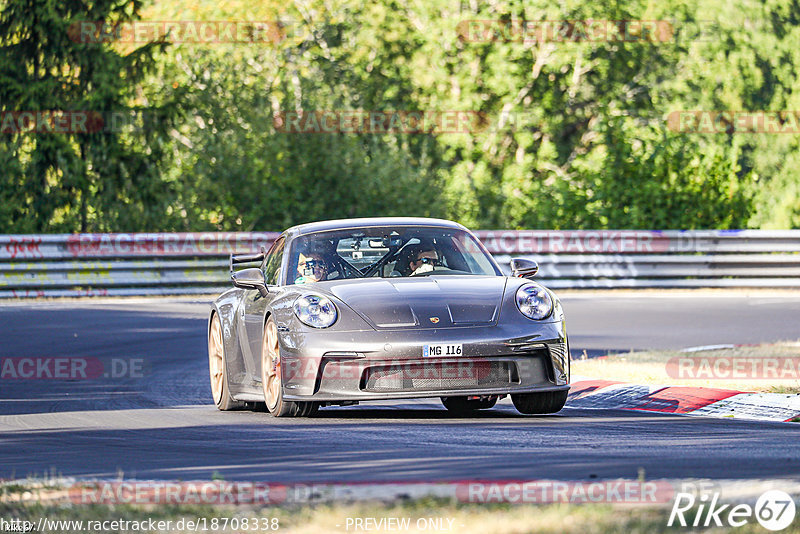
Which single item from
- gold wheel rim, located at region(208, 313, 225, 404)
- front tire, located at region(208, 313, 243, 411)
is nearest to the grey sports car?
front tire, located at region(208, 313, 243, 411)

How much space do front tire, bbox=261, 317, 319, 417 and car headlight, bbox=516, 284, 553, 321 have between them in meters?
1.51

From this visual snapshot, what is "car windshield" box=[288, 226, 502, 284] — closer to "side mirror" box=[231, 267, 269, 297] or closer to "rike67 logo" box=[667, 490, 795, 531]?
"side mirror" box=[231, 267, 269, 297]

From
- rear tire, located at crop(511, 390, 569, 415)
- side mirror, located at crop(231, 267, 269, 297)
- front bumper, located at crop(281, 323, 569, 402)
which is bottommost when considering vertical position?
rear tire, located at crop(511, 390, 569, 415)

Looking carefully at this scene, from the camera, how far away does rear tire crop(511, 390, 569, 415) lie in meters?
10.2

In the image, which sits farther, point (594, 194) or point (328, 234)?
point (594, 194)

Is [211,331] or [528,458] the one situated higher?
[528,458]

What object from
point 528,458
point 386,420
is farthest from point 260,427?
point 528,458

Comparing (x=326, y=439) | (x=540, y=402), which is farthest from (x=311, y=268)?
(x=326, y=439)

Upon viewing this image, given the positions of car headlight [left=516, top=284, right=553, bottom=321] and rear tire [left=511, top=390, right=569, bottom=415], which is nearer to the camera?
car headlight [left=516, top=284, right=553, bottom=321]

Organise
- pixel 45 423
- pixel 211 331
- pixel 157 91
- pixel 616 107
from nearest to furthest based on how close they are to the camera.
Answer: pixel 45 423 → pixel 211 331 → pixel 157 91 → pixel 616 107

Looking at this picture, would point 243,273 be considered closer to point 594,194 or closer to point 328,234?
point 328,234

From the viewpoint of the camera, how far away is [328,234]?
1130 cm

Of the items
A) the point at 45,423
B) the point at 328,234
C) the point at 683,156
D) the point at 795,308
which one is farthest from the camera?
the point at 683,156

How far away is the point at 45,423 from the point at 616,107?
36.7m
